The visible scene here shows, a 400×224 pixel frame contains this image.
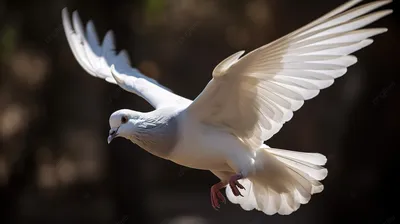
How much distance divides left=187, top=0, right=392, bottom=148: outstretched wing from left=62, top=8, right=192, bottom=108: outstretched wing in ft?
1.45

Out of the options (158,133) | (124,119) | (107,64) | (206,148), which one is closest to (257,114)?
(206,148)

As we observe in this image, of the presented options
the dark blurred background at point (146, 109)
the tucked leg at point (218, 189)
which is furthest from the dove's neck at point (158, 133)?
the dark blurred background at point (146, 109)

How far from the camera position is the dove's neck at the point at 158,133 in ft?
6.84

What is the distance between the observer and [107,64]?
3068mm

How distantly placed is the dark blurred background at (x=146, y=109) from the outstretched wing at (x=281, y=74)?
2029 millimetres

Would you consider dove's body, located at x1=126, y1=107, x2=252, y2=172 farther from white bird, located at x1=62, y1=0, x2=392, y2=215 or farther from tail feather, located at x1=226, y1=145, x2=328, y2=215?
tail feather, located at x1=226, y1=145, x2=328, y2=215

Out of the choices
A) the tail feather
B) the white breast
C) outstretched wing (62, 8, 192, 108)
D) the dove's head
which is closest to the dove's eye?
the dove's head

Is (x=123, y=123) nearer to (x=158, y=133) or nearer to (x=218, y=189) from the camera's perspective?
(x=158, y=133)

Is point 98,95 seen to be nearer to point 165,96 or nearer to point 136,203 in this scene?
point 136,203

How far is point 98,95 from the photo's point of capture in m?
4.56

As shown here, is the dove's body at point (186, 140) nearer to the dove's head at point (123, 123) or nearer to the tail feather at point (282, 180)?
the dove's head at point (123, 123)

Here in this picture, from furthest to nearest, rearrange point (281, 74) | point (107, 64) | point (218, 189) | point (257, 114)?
point (107, 64)
point (218, 189)
point (257, 114)
point (281, 74)

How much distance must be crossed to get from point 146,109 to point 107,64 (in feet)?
4.08

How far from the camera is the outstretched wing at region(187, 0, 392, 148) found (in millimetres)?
1663
